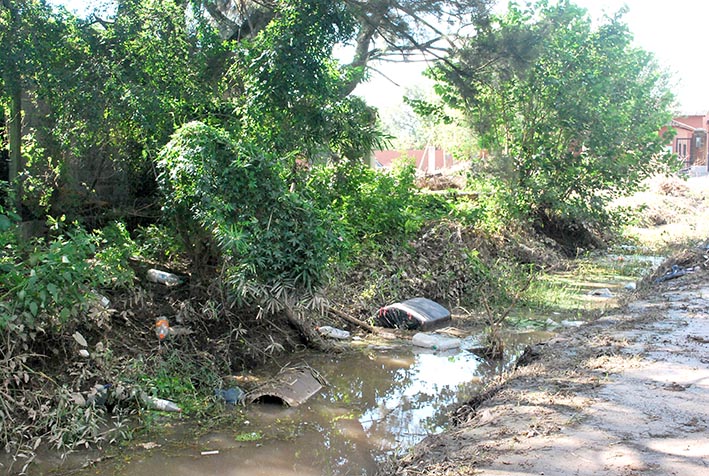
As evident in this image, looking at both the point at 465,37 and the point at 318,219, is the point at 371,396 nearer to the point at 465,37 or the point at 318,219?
the point at 318,219

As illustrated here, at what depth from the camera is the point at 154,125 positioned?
6.99 m

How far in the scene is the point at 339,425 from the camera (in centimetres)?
534

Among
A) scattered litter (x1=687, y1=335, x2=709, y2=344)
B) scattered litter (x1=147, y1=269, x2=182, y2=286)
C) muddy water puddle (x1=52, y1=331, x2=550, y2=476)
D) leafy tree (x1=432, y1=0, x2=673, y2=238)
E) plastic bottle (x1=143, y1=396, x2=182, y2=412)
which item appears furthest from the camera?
leafy tree (x1=432, y1=0, x2=673, y2=238)

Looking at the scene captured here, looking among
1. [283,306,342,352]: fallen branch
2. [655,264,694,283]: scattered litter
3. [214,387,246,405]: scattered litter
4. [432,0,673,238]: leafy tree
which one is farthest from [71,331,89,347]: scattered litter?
[432,0,673,238]: leafy tree

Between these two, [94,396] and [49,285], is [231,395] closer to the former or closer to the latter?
[94,396]

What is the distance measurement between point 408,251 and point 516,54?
381 centimetres

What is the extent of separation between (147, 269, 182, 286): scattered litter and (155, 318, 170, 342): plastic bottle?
0.81 metres

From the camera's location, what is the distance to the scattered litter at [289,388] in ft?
18.6

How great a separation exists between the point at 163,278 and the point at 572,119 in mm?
9581

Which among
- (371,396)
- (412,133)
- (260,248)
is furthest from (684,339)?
(412,133)

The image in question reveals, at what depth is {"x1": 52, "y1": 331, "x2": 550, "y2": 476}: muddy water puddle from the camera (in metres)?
4.53

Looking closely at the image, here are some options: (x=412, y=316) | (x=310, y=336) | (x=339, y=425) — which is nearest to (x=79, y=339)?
(x=339, y=425)

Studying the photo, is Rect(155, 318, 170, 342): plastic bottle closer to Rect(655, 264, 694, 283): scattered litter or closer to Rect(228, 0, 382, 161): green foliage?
Rect(228, 0, 382, 161): green foliage

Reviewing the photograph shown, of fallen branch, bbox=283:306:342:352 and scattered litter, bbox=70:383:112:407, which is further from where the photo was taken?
fallen branch, bbox=283:306:342:352
